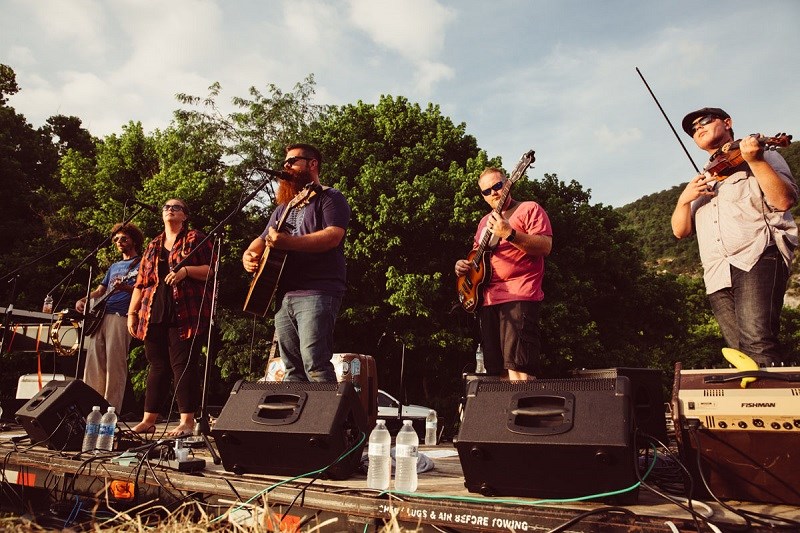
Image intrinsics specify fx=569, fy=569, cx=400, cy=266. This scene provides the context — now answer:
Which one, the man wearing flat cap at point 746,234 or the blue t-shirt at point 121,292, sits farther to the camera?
the blue t-shirt at point 121,292

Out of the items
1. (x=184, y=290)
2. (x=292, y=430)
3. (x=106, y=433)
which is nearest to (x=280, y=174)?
(x=184, y=290)

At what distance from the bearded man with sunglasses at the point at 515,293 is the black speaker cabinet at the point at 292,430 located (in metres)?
1.05

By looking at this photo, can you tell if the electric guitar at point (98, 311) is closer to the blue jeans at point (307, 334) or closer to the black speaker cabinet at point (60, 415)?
the black speaker cabinet at point (60, 415)

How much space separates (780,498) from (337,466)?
1670mm

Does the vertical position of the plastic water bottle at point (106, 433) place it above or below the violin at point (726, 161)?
below

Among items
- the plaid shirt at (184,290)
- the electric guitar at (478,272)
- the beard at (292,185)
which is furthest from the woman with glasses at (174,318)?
the electric guitar at (478,272)

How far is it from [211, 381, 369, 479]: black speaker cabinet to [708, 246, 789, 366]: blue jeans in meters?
1.86

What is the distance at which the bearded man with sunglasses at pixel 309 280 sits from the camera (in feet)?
A: 10.2

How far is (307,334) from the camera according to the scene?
314cm

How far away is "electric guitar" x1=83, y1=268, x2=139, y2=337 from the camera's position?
4953 mm

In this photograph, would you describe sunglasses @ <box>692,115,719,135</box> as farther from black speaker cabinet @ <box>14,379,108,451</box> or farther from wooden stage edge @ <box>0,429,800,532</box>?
black speaker cabinet @ <box>14,379,108,451</box>

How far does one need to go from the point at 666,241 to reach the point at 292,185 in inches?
2771

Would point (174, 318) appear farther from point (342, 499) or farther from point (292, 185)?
point (342, 499)

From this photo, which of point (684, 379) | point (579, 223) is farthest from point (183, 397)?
point (579, 223)
